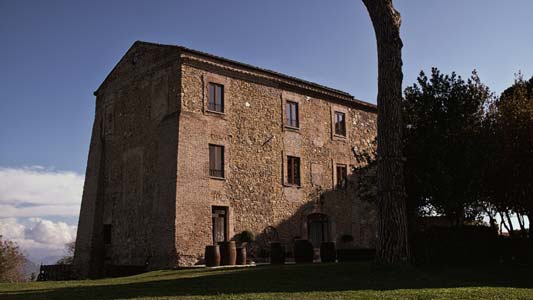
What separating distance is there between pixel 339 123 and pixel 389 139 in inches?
490

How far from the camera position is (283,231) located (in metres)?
22.7

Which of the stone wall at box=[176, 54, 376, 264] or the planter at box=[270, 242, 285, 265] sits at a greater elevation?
the stone wall at box=[176, 54, 376, 264]

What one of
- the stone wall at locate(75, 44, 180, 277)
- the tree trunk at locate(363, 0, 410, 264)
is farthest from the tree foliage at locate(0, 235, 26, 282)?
the tree trunk at locate(363, 0, 410, 264)

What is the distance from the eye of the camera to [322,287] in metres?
11.1

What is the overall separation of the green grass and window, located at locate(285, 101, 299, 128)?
10206 millimetres

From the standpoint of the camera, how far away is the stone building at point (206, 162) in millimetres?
19844

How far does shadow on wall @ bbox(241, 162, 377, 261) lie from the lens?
21.9 m

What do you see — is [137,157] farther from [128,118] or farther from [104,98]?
[104,98]

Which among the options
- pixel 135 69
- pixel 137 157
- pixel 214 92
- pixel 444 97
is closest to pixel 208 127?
pixel 214 92

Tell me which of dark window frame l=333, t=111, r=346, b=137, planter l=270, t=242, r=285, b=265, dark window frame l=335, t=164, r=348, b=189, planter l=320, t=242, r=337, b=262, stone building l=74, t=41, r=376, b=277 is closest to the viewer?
planter l=270, t=242, r=285, b=265

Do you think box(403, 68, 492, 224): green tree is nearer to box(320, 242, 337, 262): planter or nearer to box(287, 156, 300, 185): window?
box(320, 242, 337, 262): planter

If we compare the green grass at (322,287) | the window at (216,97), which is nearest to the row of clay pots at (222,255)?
the green grass at (322,287)

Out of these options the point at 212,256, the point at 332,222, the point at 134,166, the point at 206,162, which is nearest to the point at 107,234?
the point at 134,166

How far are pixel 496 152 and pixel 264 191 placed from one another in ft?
30.2
